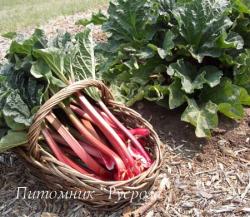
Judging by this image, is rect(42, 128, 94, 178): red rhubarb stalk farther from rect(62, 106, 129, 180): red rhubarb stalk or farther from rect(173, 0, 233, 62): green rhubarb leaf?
rect(173, 0, 233, 62): green rhubarb leaf

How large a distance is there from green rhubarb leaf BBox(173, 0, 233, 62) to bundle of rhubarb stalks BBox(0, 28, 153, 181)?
0.71m

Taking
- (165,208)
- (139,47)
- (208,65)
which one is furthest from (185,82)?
(165,208)

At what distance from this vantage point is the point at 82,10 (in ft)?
20.5

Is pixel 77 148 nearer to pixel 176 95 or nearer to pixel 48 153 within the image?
pixel 48 153

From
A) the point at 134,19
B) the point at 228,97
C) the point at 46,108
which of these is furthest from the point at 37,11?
the point at 46,108

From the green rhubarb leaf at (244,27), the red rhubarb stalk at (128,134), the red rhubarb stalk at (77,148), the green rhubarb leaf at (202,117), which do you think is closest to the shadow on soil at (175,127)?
the green rhubarb leaf at (202,117)

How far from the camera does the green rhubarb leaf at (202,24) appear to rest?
3254mm

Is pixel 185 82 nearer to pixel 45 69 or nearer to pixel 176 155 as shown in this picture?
pixel 176 155

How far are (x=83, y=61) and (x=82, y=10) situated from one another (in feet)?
10.8

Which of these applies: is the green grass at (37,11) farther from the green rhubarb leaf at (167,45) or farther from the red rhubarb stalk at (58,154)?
the red rhubarb stalk at (58,154)

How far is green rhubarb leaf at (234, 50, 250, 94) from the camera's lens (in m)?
3.31

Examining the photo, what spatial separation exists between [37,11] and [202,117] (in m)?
4.28

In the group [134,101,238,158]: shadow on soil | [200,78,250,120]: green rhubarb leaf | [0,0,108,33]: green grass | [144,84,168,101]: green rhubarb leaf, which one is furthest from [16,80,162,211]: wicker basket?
[0,0,108,33]: green grass

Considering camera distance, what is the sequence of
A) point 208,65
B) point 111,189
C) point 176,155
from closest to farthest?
point 111,189 < point 176,155 < point 208,65
